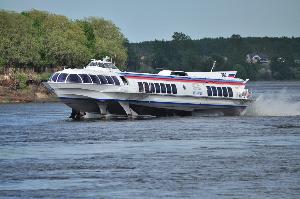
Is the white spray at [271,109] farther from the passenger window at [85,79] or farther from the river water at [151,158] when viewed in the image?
the passenger window at [85,79]

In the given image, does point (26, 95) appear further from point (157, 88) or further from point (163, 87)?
point (157, 88)

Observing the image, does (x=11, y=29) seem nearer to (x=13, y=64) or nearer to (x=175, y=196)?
(x=13, y=64)

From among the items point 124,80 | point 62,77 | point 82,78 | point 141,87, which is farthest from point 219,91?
point 62,77

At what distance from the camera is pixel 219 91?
8338 cm

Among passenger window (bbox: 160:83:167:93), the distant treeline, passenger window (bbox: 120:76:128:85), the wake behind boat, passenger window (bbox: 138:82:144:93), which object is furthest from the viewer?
the distant treeline

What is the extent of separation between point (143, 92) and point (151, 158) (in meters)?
28.1

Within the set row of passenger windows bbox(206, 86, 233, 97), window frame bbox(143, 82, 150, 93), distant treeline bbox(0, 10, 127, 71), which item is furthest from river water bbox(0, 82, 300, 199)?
distant treeline bbox(0, 10, 127, 71)

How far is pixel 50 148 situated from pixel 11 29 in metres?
94.8

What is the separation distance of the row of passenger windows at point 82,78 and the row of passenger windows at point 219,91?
900cm

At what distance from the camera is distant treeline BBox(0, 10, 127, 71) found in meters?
144

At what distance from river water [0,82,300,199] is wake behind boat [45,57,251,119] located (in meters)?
1.69

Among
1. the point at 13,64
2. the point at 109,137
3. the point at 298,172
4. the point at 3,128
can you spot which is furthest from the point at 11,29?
the point at 298,172

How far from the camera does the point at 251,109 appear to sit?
287 feet

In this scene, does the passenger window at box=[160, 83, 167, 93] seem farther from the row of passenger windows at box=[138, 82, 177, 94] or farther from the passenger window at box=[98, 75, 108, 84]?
the passenger window at box=[98, 75, 108, 84]
